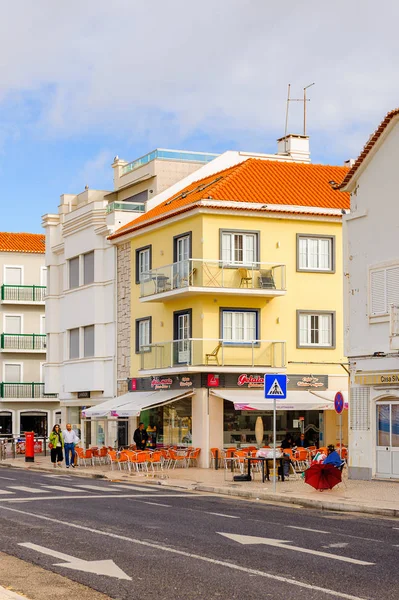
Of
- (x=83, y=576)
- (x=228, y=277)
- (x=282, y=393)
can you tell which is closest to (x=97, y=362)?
(x=228, y=277)

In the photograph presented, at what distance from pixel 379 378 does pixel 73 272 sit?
2550 centimetres

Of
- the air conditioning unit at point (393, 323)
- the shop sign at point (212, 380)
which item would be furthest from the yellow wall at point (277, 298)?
the air conditioning unit at point (393, 323)

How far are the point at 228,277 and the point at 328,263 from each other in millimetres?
5058

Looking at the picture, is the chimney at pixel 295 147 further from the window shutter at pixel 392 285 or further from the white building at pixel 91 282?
the window shutter at pixel 392 285

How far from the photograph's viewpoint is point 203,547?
15.2 metres

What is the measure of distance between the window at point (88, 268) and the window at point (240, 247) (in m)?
11.0

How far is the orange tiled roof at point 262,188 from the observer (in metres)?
42.6

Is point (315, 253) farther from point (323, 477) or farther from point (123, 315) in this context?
point (323, 477)

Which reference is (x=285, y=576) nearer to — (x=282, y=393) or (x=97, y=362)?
(x=282, y=393)

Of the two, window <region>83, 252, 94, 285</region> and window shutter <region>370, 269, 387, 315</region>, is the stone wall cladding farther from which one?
window shutter <region>370, 269, 387, 315</region>

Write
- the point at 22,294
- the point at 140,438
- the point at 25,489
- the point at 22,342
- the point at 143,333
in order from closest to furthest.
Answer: the point at 25,489 → the point at 140,438 → the point at 143,333 → the point at 22,342 → the point at 22,294

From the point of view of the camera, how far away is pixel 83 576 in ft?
41.3

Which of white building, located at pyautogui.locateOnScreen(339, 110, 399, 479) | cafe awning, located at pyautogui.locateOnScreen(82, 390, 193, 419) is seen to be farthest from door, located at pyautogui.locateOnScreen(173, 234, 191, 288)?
white building, located at pyautogui.locateOnScreen(339, 110, 399, 479)

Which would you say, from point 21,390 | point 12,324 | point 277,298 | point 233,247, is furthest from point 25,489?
point 12,324
